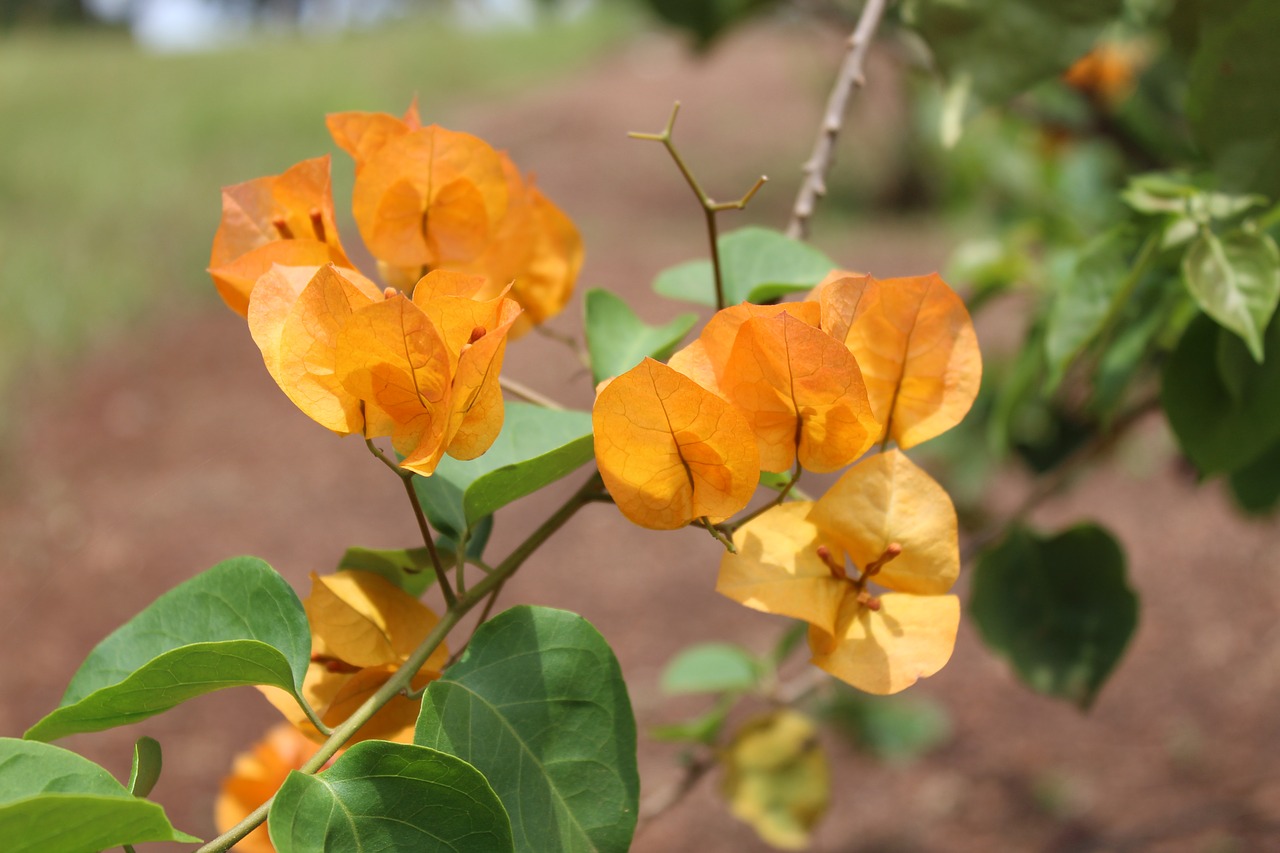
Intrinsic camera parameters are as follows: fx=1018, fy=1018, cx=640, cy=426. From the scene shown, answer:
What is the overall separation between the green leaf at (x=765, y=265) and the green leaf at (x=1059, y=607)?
0.97 ft

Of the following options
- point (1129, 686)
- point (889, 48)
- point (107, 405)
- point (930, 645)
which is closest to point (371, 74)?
point (107, 405)

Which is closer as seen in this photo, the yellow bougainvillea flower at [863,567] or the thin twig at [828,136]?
the yellow bougainvillea flower at [863,567]

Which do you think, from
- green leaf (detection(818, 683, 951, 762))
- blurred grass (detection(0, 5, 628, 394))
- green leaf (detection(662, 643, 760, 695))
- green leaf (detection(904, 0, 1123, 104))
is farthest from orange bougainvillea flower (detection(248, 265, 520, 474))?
blurred grass (detection(0, 5, 628, 394))

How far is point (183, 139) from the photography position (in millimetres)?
3346

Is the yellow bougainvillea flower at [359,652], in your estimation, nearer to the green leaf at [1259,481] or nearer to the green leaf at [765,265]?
the green leaf at [765,265]

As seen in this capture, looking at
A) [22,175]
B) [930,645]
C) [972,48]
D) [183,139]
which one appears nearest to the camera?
[930,645]

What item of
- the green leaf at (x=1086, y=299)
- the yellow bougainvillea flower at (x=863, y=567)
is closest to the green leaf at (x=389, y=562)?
the yellow bougainvillea flower at (x=863, y=567)

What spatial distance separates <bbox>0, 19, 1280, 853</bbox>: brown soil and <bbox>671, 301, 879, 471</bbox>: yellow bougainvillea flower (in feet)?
3.11

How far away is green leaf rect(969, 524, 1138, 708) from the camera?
56 cm

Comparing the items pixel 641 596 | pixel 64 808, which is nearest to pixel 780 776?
pixel 64 808

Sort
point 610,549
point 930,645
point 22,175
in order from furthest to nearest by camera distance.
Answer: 1. point 22,175
2. point 610,549
3. point 930,645

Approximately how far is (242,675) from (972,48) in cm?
44

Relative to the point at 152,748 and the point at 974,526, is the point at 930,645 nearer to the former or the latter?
the point at 152,748

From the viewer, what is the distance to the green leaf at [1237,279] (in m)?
0.35
